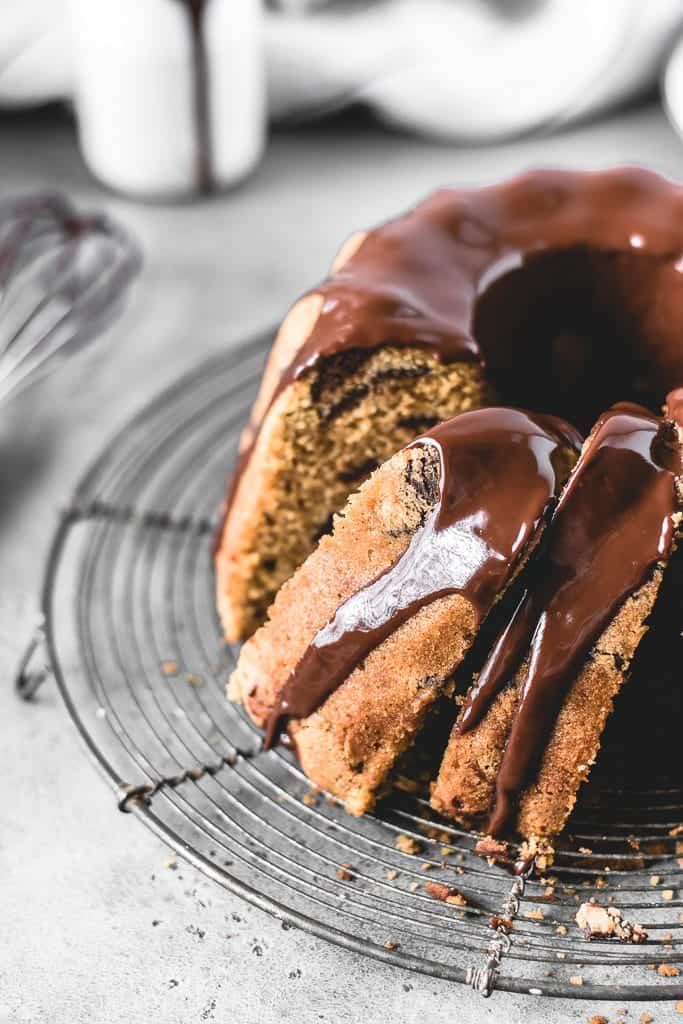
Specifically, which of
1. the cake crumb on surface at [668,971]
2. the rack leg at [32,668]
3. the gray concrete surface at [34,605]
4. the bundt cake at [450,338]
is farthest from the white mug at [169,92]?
the cake crumb on surface at [668,971]

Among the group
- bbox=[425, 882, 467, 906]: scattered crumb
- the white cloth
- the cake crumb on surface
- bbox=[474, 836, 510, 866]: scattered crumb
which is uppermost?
the white cloth

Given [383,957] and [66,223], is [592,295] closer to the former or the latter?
[383,957]

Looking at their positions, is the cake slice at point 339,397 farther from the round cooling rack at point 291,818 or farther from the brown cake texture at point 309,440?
A: the round cooling rack at point 291,818

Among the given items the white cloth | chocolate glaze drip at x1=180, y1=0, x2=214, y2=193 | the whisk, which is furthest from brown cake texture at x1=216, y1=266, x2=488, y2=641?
the white cloth

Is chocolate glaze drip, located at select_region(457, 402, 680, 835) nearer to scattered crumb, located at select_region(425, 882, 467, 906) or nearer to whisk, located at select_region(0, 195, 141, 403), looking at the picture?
scattered crumb, located at select_region(425, 882, 467, 906)

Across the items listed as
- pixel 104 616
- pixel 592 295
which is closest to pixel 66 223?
pixel 104 616

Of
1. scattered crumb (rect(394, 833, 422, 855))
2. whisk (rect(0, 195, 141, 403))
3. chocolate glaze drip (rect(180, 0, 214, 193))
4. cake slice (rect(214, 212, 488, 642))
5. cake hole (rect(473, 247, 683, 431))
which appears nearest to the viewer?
scattered crumb (rect(394, 833, 422, 855))
